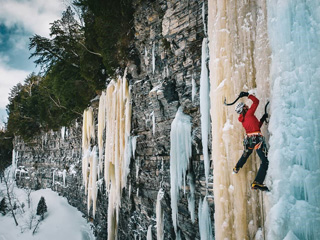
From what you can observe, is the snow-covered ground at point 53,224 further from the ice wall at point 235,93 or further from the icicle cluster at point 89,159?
the ice wall at point 235,93

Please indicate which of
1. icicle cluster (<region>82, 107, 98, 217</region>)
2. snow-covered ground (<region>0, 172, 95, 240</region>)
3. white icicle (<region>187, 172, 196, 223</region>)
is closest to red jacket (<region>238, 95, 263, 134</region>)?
white icicle (<region>187, 172, 196, 223</region>)

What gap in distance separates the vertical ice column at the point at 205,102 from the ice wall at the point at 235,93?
2.39ft

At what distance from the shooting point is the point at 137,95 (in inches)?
271

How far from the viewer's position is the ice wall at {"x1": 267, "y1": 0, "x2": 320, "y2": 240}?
Answer: 2041mm

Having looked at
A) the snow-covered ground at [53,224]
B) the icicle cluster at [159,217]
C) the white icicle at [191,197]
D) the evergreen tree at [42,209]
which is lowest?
the snow-covered ground at [53,224]

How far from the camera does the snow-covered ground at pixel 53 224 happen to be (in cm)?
1052

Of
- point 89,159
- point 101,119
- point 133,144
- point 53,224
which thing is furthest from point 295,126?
point 53,224

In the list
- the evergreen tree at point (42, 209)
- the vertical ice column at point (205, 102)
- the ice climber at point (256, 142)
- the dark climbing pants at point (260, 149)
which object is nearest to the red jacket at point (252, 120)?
the ice climber at point (256, 142)

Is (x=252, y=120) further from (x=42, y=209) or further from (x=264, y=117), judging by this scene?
(x=42, y=209)

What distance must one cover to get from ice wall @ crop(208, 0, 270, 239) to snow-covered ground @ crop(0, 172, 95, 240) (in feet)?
34.1

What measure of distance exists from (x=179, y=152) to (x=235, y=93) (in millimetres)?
2405

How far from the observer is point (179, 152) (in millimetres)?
4973

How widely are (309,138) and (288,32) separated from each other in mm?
1350

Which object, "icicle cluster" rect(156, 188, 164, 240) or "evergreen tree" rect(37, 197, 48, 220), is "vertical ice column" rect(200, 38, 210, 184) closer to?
"icicle cluster" rect(156, 188, 164, 240)
